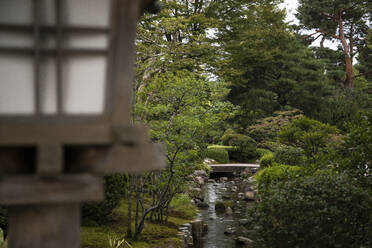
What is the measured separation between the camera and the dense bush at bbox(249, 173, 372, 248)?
4.44 m

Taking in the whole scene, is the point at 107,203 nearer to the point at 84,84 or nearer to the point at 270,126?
the point at 84,84

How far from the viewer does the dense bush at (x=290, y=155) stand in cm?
1123

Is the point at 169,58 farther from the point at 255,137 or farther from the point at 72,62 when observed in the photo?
the point at 255,137

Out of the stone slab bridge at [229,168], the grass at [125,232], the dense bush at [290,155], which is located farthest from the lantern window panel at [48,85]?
the stone slab bridge at [229,168]

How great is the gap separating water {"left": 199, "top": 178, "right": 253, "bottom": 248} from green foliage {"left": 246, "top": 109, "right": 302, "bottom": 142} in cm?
461

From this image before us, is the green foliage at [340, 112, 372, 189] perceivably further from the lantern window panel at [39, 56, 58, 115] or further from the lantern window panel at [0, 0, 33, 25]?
the lantern window panel at [0, 0, 33, 25]

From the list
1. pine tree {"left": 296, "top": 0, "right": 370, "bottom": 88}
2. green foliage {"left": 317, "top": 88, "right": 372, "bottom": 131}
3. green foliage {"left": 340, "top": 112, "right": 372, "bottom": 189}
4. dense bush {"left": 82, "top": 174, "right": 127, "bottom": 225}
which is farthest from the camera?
pine tree {"left": 296, "top": 0, "right": 370, "bottom": 88}

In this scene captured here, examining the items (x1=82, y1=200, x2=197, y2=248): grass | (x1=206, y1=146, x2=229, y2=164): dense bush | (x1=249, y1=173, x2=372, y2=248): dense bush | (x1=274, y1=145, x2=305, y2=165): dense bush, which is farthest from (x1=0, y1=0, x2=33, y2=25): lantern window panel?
(x1=206, y1=146, x2=229, y2=164): dense bush

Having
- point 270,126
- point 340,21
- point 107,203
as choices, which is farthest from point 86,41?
point 340,21

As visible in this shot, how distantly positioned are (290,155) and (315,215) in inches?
281

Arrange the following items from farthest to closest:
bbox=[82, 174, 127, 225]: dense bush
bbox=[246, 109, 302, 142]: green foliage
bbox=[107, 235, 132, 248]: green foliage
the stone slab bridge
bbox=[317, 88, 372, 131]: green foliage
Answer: bbox=[317, 88, 372, 131]: green foliage, bbox=[246, 109, 302, 142]: green foliage, the stone slab bridge, bbox=[82, 174, 127, 225]: dense bush, bbox=[107, 235, 132, 248]: green foliage

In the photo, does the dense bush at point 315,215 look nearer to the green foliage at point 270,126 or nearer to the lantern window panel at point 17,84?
the lantern window panel at point 17,84

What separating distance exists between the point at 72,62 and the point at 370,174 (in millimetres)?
4662

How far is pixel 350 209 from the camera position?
4.62m
